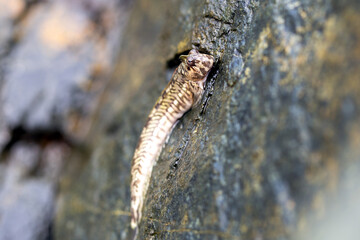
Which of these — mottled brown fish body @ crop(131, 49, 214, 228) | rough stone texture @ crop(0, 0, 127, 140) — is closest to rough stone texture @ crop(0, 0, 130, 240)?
rough stone texture @ crop(0, 0, 127, 140)

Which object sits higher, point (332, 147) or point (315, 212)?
point (332, 147)

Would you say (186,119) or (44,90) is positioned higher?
(44,90)

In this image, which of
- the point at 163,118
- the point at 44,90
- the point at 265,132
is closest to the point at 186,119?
the point at 163,118

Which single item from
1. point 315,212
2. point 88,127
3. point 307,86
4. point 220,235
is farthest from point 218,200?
point 88,127

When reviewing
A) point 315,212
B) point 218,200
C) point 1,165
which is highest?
point 1,165

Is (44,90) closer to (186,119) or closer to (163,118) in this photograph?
(163,118)

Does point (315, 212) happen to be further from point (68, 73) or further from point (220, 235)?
point (68, 73)
